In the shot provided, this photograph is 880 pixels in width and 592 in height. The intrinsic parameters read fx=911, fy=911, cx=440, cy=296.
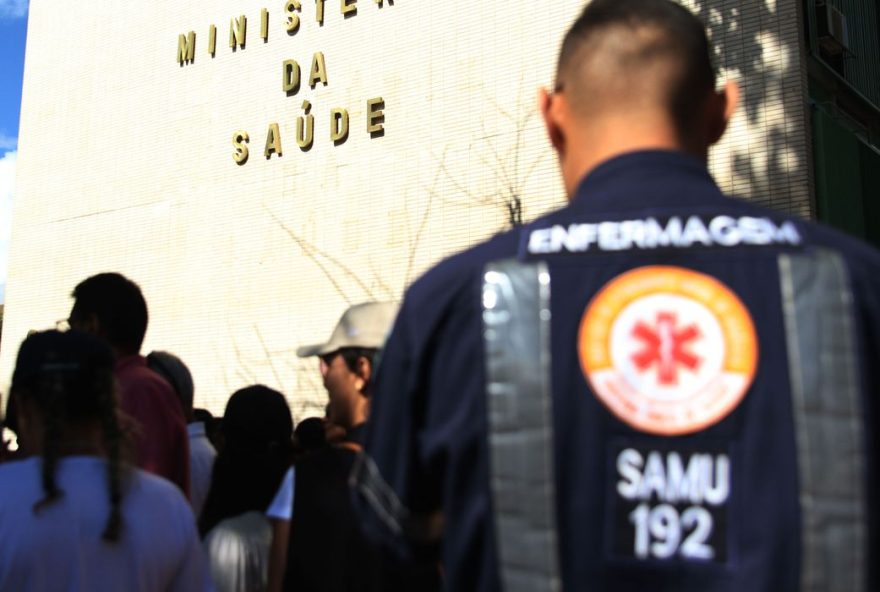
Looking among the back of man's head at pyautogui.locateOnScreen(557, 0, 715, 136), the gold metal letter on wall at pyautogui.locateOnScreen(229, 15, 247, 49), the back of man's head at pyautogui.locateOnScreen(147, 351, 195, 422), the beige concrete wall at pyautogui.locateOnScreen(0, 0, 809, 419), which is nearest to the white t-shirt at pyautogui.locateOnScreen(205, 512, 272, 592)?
the back of man's head at pyautogui.locateOnScreen(147, 351, 195, 422)

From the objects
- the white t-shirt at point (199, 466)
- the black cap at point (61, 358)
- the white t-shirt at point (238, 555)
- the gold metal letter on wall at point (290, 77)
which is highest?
the gold metal letter on wall at point (290, 77)

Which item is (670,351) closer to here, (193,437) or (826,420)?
(826,420)

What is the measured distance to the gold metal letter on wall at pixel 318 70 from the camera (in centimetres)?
1132

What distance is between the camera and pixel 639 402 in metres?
1.22

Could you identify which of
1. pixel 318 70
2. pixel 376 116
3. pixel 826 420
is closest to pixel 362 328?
pixel 826 420

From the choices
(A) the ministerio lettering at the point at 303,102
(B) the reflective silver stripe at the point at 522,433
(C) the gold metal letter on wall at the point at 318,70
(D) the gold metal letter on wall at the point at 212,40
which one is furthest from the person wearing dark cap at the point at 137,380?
(D) the gold metal letter on wall at the point at 212,40

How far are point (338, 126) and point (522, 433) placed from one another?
10.2m

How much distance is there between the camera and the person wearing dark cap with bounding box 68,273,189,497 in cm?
326

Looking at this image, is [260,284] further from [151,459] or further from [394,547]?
[394,547]

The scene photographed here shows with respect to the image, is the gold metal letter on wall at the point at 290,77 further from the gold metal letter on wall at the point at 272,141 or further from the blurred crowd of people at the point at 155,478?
the blurred crowd of people at the point at 155,478

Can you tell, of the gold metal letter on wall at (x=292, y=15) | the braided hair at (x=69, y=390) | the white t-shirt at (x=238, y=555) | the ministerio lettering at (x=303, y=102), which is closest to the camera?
the braided hair at (x=69, y=390)

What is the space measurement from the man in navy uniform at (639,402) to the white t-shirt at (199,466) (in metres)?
3.02

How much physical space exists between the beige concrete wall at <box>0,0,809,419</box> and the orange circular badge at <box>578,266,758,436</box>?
742 centimetres

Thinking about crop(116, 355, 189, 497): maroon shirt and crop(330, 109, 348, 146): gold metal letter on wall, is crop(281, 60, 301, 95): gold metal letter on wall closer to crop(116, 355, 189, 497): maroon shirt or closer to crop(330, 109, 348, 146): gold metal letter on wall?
crop(330, 109, 348, 146): gold metal letter on wall
